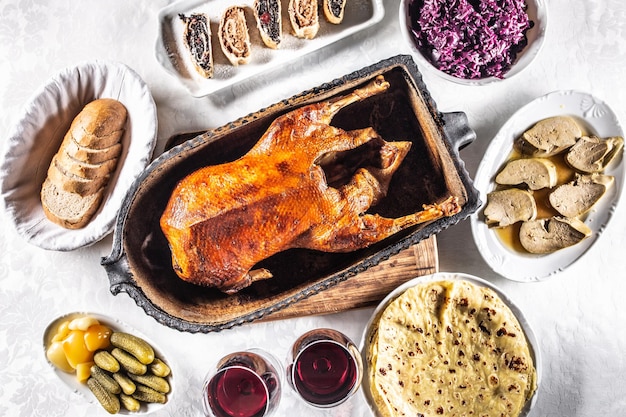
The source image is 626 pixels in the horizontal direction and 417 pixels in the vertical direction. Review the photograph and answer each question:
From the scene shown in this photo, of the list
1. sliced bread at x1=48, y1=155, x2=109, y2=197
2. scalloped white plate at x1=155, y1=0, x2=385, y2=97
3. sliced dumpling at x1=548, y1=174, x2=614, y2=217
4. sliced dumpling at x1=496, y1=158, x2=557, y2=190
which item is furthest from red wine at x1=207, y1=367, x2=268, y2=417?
sliced dumpling at x1=548, y1=174, x2=614, y2=217

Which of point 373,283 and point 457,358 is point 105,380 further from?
point 457,358

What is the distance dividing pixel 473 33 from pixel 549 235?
0.79 metres

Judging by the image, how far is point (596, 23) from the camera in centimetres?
228

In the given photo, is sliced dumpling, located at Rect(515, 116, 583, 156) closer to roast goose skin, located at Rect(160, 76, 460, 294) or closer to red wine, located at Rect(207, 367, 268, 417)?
roast goose skin, located at Rect(160, 76, 460, 294)

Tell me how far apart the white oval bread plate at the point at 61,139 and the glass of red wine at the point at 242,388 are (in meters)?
0.68

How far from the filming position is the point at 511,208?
2.09m

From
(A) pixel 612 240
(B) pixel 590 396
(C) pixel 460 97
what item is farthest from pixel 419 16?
(B) pixel 590 396

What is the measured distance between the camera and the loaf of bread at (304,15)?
7.04ft

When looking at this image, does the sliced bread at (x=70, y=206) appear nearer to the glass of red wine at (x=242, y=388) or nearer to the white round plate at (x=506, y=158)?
the glass of red wine at (x=242, y=388)

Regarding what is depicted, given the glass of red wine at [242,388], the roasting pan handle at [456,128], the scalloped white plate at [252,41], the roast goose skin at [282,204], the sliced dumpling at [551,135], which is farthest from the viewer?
the scalloped white plate at [252,41]

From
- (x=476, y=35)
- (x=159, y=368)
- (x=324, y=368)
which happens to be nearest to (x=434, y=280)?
(x=324, y=368)

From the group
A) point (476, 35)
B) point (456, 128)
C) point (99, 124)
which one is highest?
point (99, 124)

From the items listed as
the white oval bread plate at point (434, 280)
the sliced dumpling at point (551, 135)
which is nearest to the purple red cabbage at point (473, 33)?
the sliced dumpling at point (551, 135)

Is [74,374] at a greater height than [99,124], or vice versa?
[99,124]
